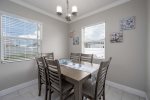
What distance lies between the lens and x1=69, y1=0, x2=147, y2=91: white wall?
189 centimetres

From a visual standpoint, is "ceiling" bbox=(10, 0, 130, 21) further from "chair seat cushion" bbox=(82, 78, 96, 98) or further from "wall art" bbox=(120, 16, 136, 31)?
"chair seat cushion" bbox=(82, 78, 96, 98)

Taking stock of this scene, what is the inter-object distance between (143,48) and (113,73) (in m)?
1.04

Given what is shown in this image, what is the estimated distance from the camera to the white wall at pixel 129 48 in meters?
1.89

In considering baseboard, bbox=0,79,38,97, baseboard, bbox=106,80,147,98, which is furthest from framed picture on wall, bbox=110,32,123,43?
baseboard, bbox=0,79,38,97

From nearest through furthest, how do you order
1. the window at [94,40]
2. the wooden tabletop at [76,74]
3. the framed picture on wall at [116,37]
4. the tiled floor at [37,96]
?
the wooden tabletop at [76,74]
the tiled floor at [37,96]
the framed picture on wall at [116,37]
the window at [94,40]

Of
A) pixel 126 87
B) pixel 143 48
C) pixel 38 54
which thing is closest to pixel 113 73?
pixel 126 87

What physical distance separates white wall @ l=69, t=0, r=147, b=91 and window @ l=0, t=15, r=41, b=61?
95.0 inches

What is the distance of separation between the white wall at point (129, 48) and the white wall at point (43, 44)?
1879 mm

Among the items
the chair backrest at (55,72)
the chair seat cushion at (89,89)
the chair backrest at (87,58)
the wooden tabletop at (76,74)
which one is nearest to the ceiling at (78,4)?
the chair backrest at (87,58)

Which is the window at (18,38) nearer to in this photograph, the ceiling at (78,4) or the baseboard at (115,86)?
the ceiling at (78,4)

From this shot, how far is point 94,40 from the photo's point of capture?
114 inches

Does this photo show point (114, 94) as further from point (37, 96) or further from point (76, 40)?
point (76, 40)

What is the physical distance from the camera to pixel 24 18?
2336 mm

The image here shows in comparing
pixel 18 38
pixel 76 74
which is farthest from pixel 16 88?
pixel 76 74
